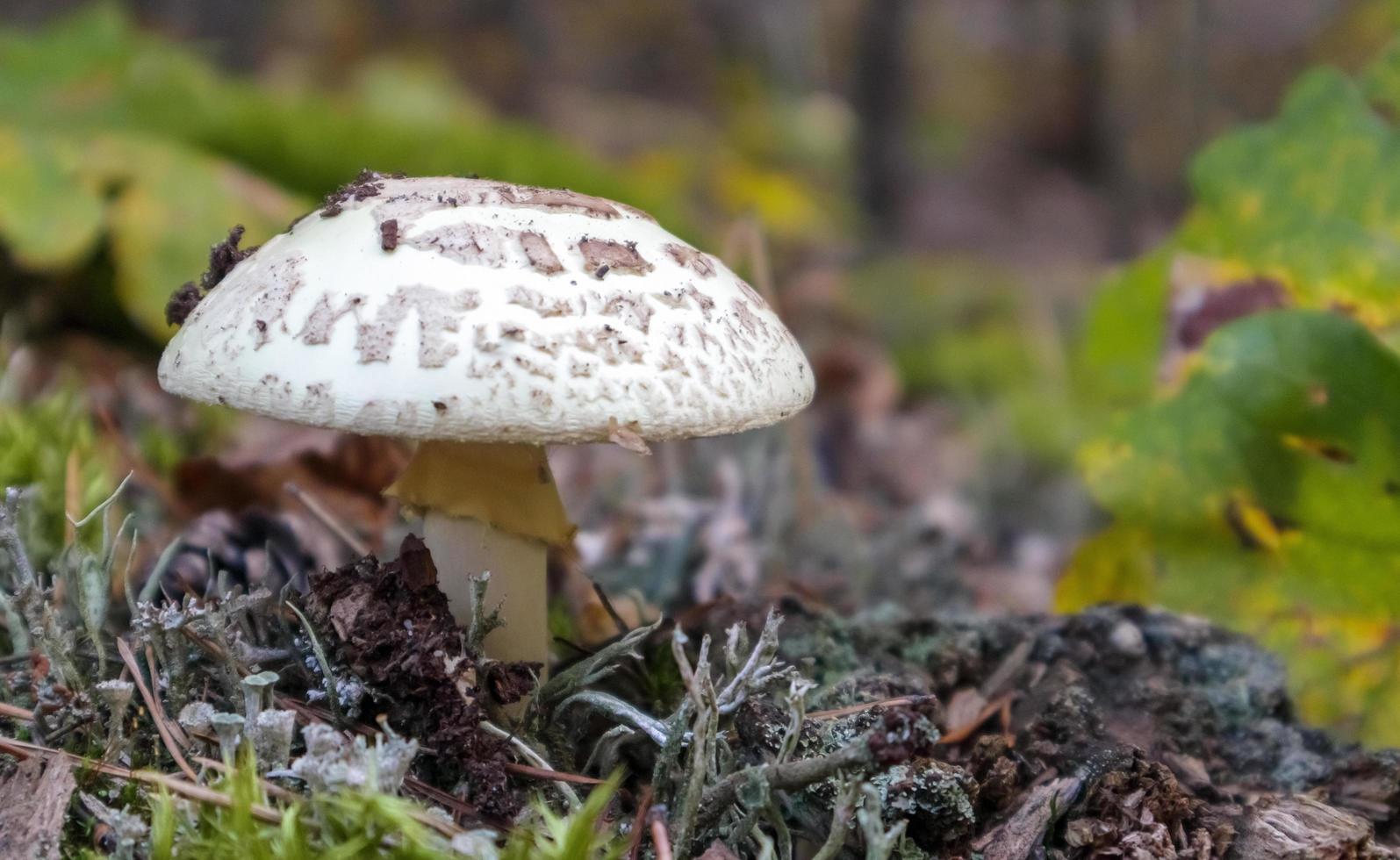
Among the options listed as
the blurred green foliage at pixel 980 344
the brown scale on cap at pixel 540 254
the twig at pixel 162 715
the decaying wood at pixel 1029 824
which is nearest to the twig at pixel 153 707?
the twig at pixel 162 715

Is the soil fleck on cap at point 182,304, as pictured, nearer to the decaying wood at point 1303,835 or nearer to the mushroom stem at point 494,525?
the mushroom stem at point 494,525

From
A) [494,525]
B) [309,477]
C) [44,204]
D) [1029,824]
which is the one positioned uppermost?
[44,204]

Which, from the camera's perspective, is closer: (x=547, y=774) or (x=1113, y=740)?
(x=547, y=774)

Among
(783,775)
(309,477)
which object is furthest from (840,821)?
(309,477)

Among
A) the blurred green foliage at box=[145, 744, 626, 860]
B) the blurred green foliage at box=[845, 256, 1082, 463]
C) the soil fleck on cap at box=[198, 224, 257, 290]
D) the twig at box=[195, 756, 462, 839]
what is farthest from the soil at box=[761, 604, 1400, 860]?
the blurred green foliage at box=[845, 256, 1082, 463]

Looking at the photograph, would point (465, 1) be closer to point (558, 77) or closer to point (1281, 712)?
point (558, 77)

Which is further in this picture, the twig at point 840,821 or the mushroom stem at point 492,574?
the mushroom stem at point 492,574

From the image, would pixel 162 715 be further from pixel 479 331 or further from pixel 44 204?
pixel 44 204

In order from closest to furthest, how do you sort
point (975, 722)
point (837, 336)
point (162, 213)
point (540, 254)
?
point (540, 254), point (975, 722), point (162, 213), point (837, 336)
